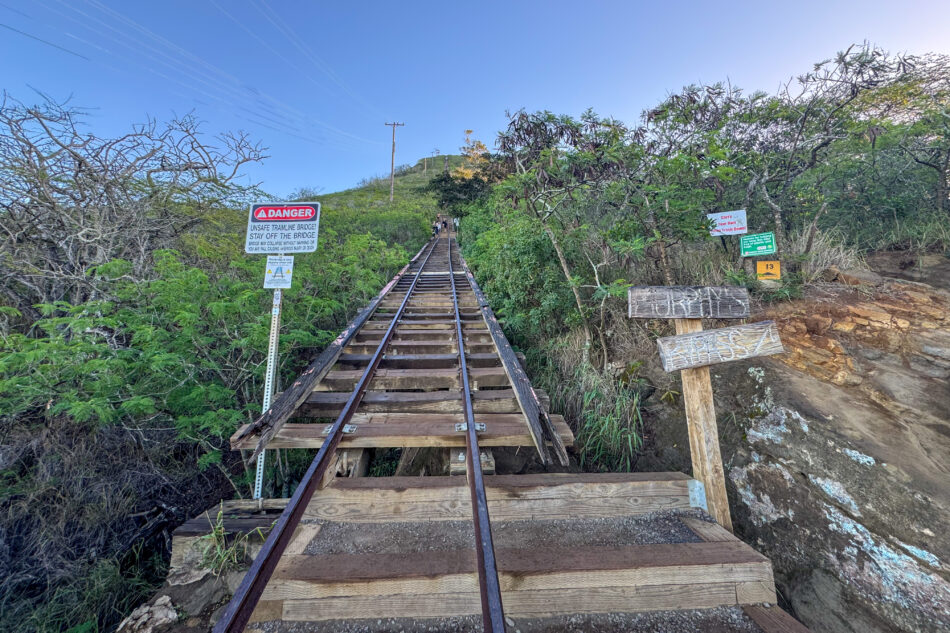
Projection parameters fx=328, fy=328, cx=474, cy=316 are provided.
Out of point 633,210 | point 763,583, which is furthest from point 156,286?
point 633,210

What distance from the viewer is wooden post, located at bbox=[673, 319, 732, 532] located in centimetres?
230

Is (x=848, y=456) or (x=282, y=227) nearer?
(x=848, y=456)

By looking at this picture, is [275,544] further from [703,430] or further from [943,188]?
[943,188]

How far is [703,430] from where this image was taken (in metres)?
2.37

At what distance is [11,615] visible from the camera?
7.62ft

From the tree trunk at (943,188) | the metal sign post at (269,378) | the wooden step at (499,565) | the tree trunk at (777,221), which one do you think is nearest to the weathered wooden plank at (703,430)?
the wooden step at (499,565)

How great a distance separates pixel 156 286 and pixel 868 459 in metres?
7.12

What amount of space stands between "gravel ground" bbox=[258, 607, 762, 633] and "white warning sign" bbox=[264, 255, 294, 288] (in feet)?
9.86

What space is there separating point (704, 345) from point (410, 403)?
2.54 m

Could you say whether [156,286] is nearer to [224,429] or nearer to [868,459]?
[224,429]

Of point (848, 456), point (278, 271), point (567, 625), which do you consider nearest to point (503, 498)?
point (567, 625)

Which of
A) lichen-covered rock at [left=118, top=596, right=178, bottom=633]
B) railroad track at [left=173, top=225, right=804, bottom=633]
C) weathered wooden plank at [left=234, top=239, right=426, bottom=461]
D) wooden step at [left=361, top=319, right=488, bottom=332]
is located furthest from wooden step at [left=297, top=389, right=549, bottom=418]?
wooden step at [left=361, top=319, right=488, bottom=332]

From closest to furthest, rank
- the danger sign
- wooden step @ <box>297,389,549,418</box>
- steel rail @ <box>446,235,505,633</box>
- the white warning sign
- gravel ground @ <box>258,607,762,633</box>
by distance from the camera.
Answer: steel rail @ <box>446,235,505,633</box> → gravel ground @ <box>258,607,762,633</box> → wooden step @ <box>297,389,549,418</box> → the white warning sign → the danger sign

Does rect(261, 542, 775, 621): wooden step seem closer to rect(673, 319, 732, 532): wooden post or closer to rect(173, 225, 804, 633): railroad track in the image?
rect(173, 225, 804, 633): railroad track
